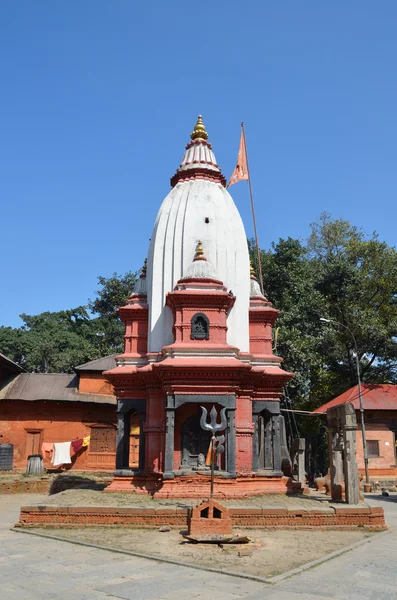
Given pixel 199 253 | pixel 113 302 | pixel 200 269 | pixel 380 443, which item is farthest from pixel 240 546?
pixel 113 302

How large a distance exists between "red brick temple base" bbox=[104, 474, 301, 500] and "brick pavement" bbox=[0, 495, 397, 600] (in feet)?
16.7

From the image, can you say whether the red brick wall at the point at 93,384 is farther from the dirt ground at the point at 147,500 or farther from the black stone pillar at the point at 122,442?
the dirt ground at the point at 147,500

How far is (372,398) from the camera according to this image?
3234 centimetres

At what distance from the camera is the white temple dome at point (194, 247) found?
19.1m

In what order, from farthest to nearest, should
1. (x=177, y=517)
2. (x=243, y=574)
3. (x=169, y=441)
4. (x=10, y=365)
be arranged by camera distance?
(x=10, y=365)
(x=169, y=441)
(x=177, y=517)
(x=243, y=574)

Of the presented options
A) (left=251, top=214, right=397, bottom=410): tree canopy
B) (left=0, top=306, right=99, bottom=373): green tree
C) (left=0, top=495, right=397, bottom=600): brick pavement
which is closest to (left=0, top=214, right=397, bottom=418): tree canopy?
(left=251, top=214, right=397, bottom=410): tree canopy

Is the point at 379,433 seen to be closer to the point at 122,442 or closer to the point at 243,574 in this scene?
the point at 122,442

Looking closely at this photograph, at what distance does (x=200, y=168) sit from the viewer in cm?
2112

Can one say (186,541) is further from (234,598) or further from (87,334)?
(87,334)

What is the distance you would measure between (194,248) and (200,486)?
873cm

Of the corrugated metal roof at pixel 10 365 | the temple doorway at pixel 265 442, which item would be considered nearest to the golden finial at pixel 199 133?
the temple doorway at pixel 265 442

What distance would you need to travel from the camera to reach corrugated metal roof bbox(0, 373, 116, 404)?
30.6 meters

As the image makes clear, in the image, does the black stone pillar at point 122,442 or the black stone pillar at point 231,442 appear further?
the black stone pillar at point 122,442

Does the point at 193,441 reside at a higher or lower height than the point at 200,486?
higher
